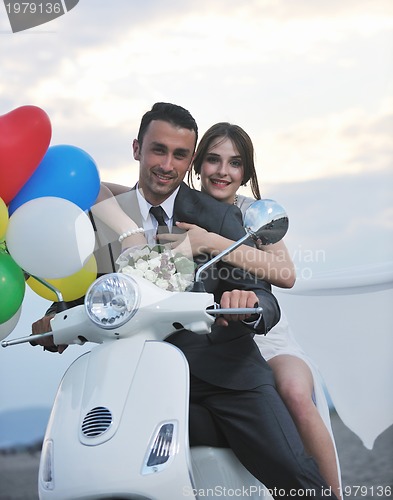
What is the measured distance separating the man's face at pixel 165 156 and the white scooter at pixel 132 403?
20.3 inches

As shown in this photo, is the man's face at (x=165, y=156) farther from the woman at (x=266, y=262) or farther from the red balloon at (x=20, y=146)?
the red balloon at (x=20, y=146)

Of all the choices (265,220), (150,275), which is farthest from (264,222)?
(150,275)

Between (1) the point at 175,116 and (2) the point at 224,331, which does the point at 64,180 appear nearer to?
(1) the point at 175,116

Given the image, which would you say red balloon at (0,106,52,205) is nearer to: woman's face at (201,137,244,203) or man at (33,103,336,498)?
man at (33,103,336,498)

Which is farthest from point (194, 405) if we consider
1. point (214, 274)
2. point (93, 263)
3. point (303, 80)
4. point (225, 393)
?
point (303, 80)

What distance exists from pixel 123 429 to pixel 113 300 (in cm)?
27

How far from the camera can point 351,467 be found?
2986 millimetres

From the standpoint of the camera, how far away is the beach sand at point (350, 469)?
2.89 meters

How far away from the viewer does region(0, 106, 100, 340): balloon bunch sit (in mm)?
2107

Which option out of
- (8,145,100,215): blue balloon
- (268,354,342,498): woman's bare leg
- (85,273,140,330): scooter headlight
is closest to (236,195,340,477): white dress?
(268,354,342,498): woman's bare leg

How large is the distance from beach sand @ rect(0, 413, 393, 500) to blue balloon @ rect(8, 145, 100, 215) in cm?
120

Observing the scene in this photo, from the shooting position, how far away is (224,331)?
6.15ft
